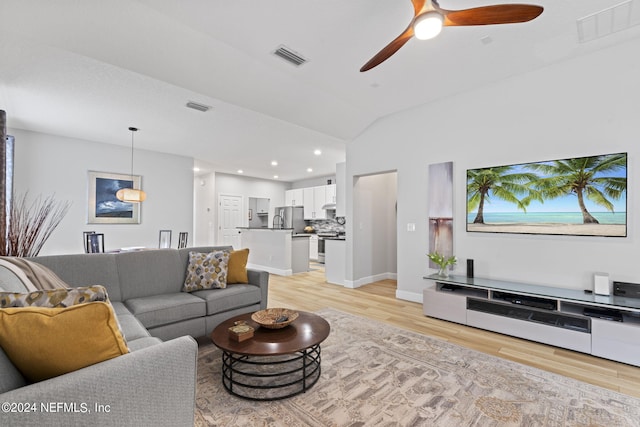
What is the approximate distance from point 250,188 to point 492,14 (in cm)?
847

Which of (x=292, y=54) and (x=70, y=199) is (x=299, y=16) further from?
(x=70, y=199)

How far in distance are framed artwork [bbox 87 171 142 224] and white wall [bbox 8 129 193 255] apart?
3.4 inches

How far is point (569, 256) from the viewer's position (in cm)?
301

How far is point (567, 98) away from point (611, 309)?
212 cm

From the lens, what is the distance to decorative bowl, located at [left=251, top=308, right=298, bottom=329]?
2104 mm

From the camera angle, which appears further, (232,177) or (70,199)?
(232,177)

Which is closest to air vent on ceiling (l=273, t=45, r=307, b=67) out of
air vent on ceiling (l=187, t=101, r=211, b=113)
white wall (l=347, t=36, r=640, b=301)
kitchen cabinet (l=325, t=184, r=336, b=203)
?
air vent on ceiling (l=187, t=101, r=211, b=113)

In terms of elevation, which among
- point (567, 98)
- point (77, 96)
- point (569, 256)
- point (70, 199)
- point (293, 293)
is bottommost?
point (293, 293)

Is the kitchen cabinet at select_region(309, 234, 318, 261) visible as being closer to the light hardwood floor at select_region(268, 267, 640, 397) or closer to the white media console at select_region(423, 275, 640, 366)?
the light hardwood floor at select_region(268, 267, 640, 397)

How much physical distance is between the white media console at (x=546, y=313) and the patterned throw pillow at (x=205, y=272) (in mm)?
2433

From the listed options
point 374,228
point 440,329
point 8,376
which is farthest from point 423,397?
point 374,228

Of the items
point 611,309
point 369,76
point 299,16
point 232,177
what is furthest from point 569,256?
point 232,177

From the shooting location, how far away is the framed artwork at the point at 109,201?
18.5 ft

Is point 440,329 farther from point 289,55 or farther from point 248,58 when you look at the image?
point 248,58
